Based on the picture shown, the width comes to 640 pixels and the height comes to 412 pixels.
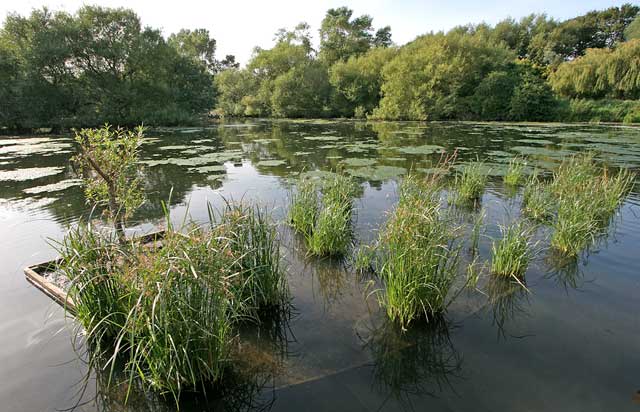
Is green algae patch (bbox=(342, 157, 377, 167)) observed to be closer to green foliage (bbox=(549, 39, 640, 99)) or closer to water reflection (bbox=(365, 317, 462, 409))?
water reflection (bbox=(365, 317, 462, 409))

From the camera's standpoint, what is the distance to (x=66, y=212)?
759 centimetres

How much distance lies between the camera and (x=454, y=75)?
123 ft

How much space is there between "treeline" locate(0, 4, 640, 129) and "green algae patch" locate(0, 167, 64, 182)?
17466 mm

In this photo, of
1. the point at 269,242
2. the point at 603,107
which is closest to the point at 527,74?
the point at 603,107

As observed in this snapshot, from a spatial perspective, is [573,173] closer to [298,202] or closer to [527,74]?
[298,202]

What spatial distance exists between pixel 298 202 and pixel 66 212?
558 cm

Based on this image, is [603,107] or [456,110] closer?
[603,107]

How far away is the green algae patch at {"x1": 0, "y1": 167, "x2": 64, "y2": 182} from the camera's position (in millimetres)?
11000

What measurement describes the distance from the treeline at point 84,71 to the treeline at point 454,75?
19633 mm

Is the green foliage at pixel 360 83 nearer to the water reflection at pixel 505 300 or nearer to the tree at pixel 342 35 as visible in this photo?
the tree at pixel 342 35

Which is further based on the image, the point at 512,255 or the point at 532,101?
the point at 532,101

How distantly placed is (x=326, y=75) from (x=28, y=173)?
140 ft

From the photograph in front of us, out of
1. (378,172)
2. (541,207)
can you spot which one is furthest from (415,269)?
(378,172)

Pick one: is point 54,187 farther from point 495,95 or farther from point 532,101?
point 532,101
